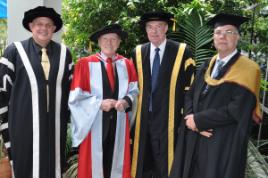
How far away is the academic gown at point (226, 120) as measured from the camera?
315cm

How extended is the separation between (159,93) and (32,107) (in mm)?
1230

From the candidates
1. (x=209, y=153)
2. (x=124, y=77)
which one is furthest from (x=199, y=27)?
(x=209, y=153)

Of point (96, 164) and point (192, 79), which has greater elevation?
point (192, 79)

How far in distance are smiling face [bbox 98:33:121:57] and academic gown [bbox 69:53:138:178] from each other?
0.38 feet

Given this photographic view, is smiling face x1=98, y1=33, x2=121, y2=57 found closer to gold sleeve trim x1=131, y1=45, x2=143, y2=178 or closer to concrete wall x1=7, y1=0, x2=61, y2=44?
gold sleeve trim x1=131, y1=45, x2=143, y2=178

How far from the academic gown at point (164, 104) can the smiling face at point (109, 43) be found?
0.37m

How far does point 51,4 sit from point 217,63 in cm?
237

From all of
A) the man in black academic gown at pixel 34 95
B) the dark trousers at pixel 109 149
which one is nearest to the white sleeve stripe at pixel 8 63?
the man in black academic gown at pixel 34 95

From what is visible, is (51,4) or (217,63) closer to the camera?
(217,63)

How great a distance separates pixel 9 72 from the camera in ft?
11.2

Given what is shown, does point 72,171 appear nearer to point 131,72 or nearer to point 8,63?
point 131,72

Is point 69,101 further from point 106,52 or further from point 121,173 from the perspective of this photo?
point 121,173

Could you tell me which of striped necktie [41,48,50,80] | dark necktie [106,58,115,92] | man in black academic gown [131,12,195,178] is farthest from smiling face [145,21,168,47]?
striped necktie [41,48,50,80]

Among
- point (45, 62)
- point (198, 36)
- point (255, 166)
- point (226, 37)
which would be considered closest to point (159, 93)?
point (226, 37)
